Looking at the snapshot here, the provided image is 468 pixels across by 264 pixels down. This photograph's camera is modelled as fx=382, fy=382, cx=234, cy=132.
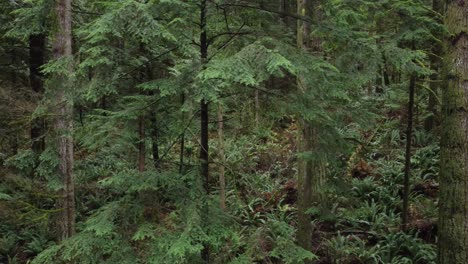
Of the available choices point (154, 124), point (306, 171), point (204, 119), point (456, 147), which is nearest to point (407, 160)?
point (306, 171)

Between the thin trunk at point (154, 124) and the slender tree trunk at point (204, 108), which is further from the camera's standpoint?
the thin trunk at point (154, 124)

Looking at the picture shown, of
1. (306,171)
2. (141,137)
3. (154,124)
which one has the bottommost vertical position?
(306,171)

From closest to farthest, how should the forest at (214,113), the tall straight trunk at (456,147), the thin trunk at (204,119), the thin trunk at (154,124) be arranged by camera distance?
the forest at (214,113)
the thin trunk at (204,119)
the thin trunk at (154,124)
the tall straight trunk at (456,147)

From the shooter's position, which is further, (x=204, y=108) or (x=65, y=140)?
(x=65, y=140)

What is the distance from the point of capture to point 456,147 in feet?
18.5

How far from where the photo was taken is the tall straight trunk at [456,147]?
18.3 ft

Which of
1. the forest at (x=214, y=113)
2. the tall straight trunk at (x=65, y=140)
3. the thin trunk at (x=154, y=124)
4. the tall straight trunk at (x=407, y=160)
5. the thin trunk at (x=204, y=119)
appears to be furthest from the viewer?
the tall straight trunk at (x=407, y=160)

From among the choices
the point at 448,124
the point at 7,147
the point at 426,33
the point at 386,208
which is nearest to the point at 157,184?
the point at 448,124

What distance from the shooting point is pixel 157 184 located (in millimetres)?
4551

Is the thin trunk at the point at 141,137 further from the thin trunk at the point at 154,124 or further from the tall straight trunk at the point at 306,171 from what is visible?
the tall straight trunk at the point at 306,171

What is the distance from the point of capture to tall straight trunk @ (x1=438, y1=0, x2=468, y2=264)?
5.58 metres

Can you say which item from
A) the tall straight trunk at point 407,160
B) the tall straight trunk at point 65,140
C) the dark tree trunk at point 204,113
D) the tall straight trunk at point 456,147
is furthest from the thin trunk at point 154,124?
the tall straight trunk at point 407,160

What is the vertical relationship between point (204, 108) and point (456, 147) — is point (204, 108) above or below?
above

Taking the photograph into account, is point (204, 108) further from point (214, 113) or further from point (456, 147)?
point (456, 147)
